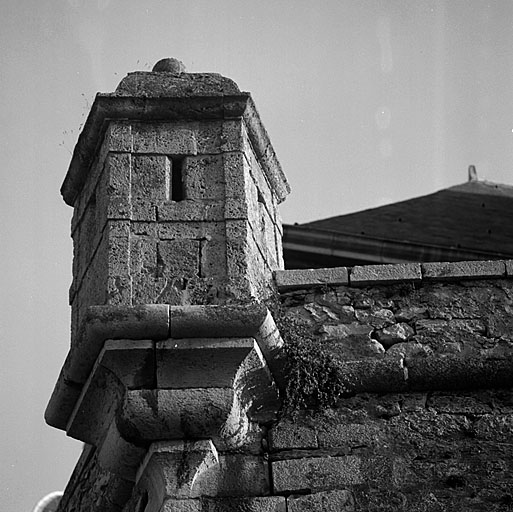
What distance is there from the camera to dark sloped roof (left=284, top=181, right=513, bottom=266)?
989 centimetres

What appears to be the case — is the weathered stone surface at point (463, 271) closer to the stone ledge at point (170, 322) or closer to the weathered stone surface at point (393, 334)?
the weathered stone surface at point (393, 334)

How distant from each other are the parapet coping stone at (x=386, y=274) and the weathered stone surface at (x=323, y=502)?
3.74 ft

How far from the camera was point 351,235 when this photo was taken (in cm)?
998

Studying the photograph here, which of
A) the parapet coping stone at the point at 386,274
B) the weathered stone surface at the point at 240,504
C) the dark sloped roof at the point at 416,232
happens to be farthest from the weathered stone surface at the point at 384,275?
the dark sloped roof at the point at 416,232

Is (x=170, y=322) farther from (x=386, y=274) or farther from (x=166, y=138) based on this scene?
(x=386, y=274)

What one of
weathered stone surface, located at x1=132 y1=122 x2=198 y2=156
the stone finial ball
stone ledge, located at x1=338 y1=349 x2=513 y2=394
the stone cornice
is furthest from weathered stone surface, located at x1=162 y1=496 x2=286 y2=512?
the stone finial ball

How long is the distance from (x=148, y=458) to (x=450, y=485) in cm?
142

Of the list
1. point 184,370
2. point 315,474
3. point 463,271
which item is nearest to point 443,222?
point 463,271

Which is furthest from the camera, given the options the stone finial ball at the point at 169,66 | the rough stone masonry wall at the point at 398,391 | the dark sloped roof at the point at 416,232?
the dark sloped roof at the point at 416,232

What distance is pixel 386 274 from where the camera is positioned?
6.47 m

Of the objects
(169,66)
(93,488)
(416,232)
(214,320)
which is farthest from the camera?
(416,232)

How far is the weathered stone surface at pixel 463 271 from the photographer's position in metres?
6.47

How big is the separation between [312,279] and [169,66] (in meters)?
1.36

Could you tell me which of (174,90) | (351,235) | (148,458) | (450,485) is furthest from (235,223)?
(351,235)
